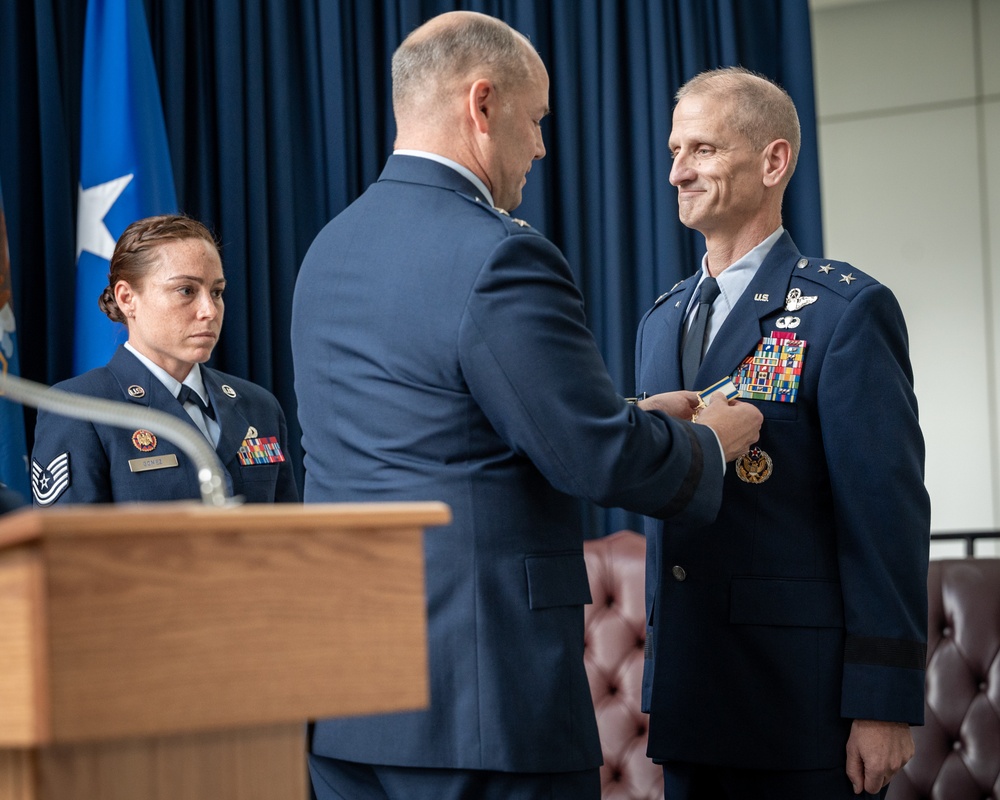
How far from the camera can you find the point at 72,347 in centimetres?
331

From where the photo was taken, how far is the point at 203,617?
2.79 ft

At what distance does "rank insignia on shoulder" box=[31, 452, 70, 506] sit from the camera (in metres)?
2.40

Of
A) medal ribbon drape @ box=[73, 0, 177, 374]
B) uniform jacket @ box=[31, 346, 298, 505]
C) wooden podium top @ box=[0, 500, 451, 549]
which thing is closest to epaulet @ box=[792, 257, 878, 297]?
wooden podium top @ box=[0, 500, 451, 549]

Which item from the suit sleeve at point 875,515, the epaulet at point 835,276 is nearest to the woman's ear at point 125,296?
the epaulet at point 835,276

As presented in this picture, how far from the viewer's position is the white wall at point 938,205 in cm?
602

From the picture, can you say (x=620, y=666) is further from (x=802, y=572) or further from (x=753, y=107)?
(x=753, y=107)

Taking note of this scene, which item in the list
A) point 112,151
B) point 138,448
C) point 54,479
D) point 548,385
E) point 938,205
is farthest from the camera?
point 938,205

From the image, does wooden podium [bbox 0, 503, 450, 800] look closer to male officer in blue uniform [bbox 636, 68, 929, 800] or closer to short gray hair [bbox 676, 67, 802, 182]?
male officer in blue uniform [bbox 636, 68, 929, 800]

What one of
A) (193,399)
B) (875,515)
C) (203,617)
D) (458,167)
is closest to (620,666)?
(193,399)

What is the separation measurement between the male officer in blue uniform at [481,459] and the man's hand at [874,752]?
424 mm

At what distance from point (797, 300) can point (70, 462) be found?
1433 millimetres

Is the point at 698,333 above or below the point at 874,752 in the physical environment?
above

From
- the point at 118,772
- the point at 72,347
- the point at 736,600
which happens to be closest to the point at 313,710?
the point at 118,772

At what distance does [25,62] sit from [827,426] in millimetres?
2519
